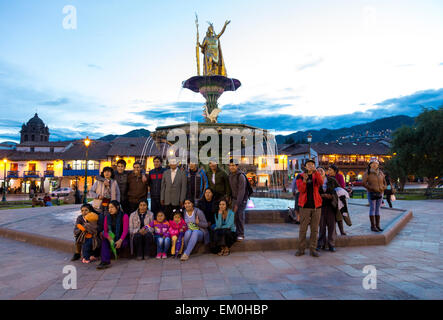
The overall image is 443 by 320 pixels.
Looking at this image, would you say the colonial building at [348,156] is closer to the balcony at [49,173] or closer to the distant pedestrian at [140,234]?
the balcony at [49,173]

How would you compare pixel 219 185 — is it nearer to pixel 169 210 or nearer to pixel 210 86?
pixel 169 210

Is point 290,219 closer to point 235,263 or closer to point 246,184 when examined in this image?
point 246,184

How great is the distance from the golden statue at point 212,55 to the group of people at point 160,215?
8.78 meters

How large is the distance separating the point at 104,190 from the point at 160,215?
1373 mm

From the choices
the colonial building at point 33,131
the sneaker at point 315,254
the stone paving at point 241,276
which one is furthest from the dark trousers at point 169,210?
the colonial building at point 33,131

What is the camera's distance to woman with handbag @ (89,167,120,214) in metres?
5.96

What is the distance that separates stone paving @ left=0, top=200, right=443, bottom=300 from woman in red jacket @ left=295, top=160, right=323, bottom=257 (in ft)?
1.21

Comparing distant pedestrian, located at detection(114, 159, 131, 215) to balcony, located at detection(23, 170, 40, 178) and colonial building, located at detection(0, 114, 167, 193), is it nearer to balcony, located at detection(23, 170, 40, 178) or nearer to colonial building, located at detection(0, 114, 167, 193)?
colonial building, located at detection(0, 114, 167, 193)

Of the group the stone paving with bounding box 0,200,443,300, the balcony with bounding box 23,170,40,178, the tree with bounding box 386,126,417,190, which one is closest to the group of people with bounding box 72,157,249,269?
the stone paving with bounding box 0,200,443,300

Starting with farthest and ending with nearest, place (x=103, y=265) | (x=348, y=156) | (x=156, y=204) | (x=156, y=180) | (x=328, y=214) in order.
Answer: (x=348, y=156) < (x=156, y=204) < (x=156, y=180) < (x=328, y=214) < (x=103, y=265)

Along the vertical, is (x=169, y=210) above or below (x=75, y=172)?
below

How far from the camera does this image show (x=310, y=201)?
18.8ft

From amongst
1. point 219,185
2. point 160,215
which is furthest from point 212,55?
point 160,215
